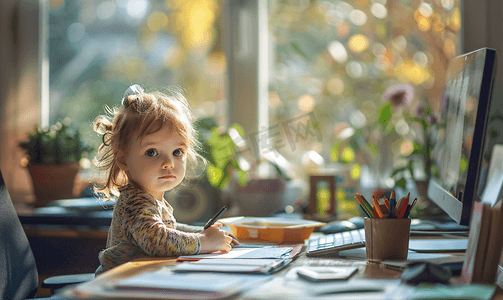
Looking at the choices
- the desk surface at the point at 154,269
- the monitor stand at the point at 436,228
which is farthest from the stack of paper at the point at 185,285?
the monitor stand at the point at 436,228

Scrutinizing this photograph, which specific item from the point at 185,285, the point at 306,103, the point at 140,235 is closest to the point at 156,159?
the point at 140,235

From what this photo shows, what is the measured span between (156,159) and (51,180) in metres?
1.06

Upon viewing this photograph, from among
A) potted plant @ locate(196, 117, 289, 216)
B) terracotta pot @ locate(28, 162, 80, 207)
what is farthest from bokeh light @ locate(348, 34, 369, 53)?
terracotta pot @ locate(28, 162, 80, 207)

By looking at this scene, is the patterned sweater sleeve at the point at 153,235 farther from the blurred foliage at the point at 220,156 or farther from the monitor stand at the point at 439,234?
the blurred foliage at the point at 220,156

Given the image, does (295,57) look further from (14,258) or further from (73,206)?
(14,258)

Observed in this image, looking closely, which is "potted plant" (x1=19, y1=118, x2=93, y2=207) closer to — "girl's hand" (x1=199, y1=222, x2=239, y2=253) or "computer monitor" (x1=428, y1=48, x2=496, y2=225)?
"girl's hand" (x1=199, y1=222, x2=239, y2=253)

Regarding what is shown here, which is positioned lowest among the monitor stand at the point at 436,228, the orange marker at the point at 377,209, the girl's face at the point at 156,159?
the monitor stand at the point at 436,228

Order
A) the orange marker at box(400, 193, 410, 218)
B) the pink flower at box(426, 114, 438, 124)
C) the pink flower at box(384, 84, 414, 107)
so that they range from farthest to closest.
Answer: the pink flower at box(384, 84, 414, 107), the pink flower at box(426, 114, 438, 124), the orange marker at box(400, 193, 410, 218)

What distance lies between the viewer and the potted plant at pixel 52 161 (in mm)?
1758

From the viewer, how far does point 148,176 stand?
91 centimetres

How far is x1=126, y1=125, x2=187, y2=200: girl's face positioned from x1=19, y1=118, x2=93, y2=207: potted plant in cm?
97

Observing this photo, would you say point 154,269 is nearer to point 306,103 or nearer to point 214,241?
point 214,241

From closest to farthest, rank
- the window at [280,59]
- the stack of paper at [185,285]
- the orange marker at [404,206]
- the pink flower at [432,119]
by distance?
the stack of paper at [185,285] < the orange marker at [404,206] < the pink flower at [432,119] < the window at [280,59]

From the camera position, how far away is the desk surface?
1.88ft
